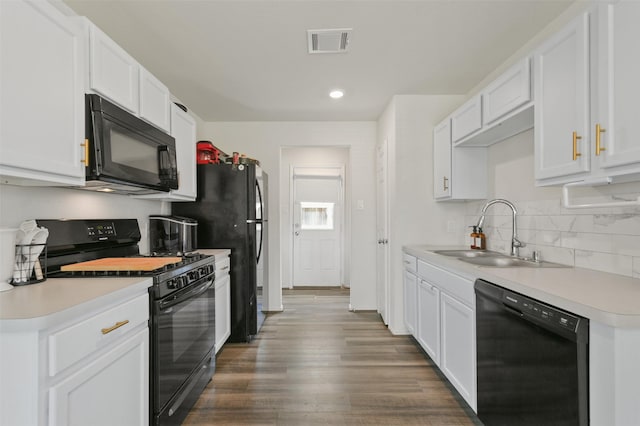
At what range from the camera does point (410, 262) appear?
3092mm

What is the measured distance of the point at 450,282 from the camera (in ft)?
7.14

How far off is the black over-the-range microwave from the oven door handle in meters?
0.68

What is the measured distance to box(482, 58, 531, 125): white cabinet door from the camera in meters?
1.88

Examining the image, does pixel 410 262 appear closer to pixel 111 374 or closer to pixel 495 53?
pixel 495 53

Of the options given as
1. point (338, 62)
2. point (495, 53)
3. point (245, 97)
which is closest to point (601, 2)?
point (495, 53)

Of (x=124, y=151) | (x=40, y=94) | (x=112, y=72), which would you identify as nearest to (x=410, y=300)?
(x=124, y=151)

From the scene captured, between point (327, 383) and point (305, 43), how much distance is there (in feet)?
8.01

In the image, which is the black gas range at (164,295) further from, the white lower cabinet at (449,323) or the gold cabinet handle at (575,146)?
the gold cabinet handle at (575,146)

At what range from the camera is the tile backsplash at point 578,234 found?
159 cm

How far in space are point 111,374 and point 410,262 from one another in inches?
96.3

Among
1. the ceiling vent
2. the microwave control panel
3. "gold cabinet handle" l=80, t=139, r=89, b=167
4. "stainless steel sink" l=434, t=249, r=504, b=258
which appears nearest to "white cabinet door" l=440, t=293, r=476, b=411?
"stainless steel sink" l=434, t=249, r=504, b=258

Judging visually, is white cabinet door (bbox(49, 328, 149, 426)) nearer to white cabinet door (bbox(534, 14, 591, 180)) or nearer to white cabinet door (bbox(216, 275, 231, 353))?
white cabinet door (bbox(216, 275, 231, 353))

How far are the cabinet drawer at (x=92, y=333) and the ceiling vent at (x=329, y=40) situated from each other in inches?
75.2

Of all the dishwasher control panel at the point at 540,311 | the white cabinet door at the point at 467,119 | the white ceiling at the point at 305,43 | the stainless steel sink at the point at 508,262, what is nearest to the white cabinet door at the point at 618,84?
the dishwasher control panel at the point at 540,311
